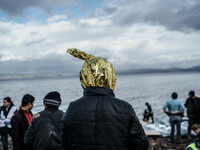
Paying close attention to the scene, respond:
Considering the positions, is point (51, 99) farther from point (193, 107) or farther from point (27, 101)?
point (193, 107)

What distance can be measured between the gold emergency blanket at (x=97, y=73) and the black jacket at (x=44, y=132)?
1.91m

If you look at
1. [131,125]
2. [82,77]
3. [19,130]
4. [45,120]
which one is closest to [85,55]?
[82,77]

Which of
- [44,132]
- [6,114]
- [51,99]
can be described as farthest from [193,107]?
[6,114]

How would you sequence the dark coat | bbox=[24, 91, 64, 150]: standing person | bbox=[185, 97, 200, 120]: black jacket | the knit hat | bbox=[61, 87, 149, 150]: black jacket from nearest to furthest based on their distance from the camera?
bbox=[61, 87, 149, 150]: black jacket < bbox=[24, 91, 64, 150]: standing person < the knit hat < the dark coat < bbox=[185, 97, 200, 120]: black jacket

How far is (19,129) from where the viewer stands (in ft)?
15.3

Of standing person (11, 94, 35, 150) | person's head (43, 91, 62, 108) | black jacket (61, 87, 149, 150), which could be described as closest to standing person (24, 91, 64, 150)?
person's head (43, 91, 62, 108)

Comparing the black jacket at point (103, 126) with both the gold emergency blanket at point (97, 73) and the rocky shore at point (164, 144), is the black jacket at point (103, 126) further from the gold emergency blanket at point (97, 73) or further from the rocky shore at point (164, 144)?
the rocky shore at point (164, 144)

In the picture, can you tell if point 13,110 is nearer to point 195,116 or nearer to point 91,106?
point 91,106

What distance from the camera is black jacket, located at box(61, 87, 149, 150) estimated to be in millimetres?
2072

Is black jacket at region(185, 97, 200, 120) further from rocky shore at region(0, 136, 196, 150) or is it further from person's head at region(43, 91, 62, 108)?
person's head at region(43, 91, 62, 108)

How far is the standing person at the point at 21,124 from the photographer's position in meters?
4.55

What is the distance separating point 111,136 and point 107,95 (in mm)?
446

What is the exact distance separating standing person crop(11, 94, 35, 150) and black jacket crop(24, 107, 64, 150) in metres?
0.80

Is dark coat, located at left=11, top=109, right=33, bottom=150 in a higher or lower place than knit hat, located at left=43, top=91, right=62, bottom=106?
lower
